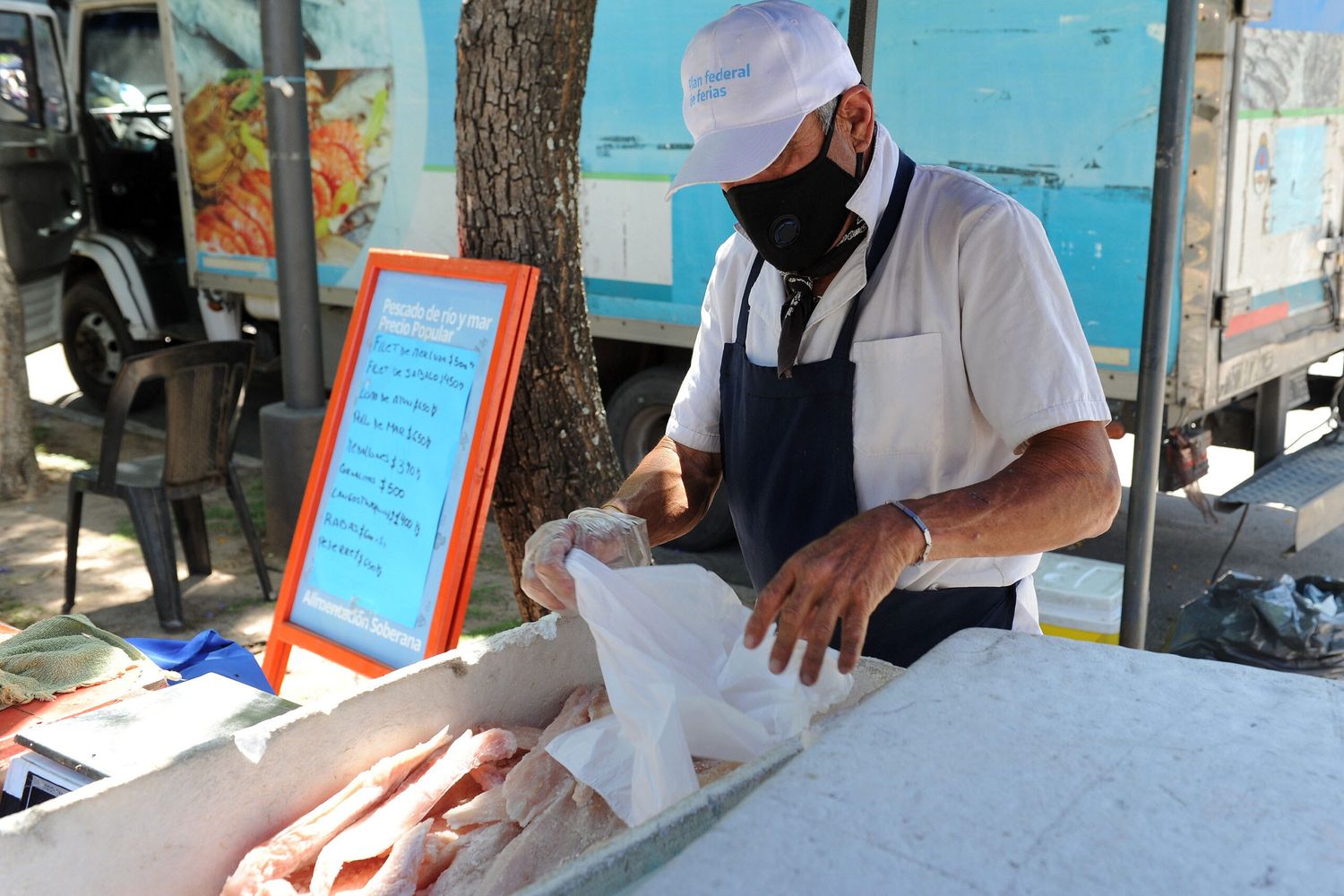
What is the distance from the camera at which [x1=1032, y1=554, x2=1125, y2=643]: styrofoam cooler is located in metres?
3.53

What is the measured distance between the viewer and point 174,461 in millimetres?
5012

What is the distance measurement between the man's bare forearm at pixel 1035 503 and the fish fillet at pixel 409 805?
0.66 m

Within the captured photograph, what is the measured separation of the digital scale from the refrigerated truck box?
63 millimetres

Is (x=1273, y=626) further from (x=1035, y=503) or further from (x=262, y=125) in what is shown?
(x=262, y=125)

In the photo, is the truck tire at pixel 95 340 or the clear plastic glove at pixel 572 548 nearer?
the clear plastic glove at pixel 572 548

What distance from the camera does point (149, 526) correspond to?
488cm

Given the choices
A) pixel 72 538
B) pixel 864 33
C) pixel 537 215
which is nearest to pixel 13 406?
pixel 72 538

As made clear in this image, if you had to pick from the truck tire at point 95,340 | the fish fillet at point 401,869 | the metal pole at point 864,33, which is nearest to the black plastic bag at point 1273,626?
the metal pole at point 864,33

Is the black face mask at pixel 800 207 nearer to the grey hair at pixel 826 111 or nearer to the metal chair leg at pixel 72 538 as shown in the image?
the grey hair at pixel 826 111

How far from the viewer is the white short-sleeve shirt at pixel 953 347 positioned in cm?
173

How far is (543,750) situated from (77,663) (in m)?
1.02

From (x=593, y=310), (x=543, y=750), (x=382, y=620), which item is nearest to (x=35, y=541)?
(x=593, y=310)

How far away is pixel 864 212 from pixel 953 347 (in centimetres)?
25

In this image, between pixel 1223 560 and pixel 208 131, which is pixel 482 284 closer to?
pixel 1223 560
